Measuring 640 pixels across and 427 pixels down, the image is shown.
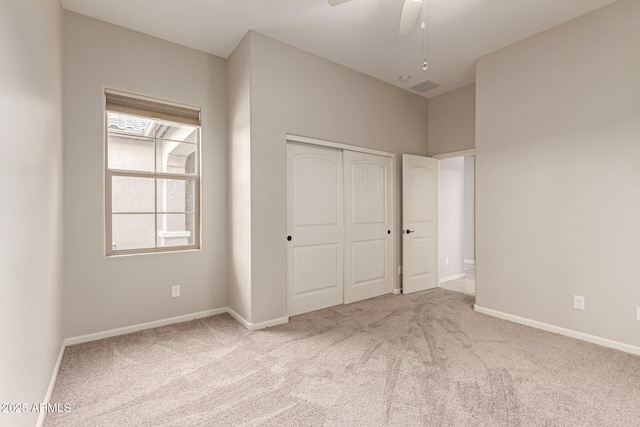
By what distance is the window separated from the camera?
9.95ft

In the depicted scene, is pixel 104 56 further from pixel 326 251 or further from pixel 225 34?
pixel 326 251

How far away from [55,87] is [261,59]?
1.74m

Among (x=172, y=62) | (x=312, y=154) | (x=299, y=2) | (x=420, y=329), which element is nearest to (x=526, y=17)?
(x=299, y=2)

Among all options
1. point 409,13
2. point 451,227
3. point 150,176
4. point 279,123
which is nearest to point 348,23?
point 409,13

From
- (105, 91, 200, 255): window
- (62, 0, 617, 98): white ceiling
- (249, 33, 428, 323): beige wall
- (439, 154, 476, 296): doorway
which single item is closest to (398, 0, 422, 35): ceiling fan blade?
(62, 0, 617, 98): white ceiling

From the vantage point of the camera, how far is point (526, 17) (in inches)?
113

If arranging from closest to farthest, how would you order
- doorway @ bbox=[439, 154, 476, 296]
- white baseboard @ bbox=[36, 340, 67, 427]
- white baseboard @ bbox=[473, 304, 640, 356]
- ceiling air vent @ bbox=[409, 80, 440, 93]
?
1. white baseboard @ bbox=[36, 340, 67, 427]
2. white baseboard @ bbox=[473, 304, 640, 356]
3. ceiling air vent @ bbox=[409, 80, 440, 93]
4. doorway @ bbox=[439, 154, 476, 296]

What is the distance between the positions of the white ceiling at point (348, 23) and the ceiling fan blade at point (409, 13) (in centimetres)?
40

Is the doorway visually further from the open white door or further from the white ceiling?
the white ceiling

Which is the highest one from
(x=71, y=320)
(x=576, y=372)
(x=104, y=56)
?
(x=104, y=56)

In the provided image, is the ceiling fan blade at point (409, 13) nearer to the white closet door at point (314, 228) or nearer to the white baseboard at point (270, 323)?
the white closet door at point (314, 228)

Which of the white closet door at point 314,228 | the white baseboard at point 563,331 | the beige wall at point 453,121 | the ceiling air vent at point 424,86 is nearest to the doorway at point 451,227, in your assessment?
the beige wall at point 453,121

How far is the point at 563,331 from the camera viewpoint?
2963 millimetres

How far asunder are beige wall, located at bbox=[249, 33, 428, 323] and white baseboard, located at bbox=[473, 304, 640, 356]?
237 centimetres
